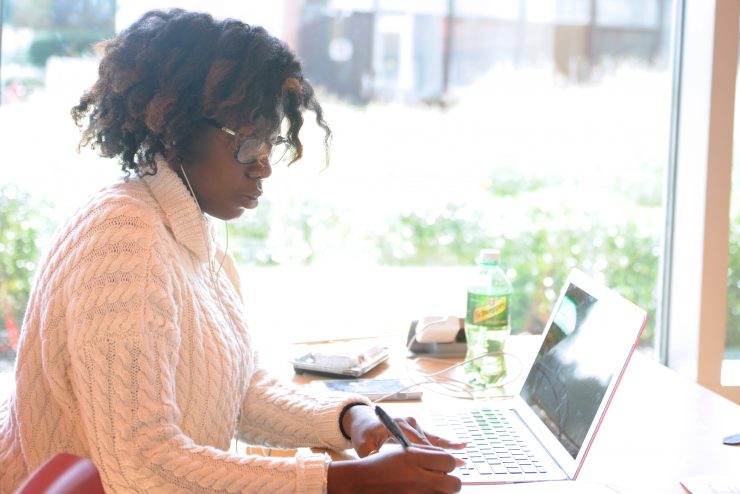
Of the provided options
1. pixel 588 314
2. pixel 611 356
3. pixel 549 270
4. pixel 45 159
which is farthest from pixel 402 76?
pixel 611 356

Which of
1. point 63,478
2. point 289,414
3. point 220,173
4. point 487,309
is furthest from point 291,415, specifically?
point 63,478

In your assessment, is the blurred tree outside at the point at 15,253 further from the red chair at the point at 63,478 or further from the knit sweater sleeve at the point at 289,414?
the red chair at the point at 63,478

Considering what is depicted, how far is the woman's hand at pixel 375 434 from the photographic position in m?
1.35

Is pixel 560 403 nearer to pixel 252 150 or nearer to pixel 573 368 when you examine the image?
pixel 573 368

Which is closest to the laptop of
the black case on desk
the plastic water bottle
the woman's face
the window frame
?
the plastic water bottle

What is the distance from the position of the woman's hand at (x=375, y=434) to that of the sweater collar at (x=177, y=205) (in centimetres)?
42

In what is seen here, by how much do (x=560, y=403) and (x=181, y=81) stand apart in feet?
2.79

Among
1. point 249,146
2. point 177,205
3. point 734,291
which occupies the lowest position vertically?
point 734,291

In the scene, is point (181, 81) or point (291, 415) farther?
point (291, 415)

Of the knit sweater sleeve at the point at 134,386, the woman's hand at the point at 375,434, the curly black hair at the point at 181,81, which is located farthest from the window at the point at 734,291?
the knit sweater sleeve at the point at 134,386

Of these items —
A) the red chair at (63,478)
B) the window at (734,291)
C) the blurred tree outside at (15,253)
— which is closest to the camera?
the red chair at (63,478)

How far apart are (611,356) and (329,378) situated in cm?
75

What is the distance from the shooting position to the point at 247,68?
1307mm

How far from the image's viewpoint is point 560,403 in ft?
4.73
